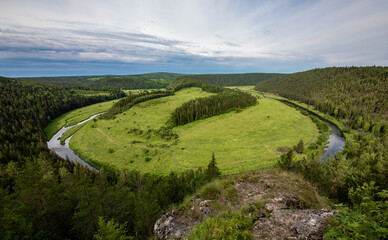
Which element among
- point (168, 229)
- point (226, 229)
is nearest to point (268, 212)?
point (226, 229)

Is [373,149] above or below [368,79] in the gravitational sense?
below

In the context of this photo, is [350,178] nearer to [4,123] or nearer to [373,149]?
[373,149]

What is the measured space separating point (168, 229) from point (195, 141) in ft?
236

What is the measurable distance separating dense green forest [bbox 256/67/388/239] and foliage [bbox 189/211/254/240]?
5005mm

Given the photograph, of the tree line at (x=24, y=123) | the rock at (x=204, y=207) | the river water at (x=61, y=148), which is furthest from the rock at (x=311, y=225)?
the river water at (x=61, y=148)

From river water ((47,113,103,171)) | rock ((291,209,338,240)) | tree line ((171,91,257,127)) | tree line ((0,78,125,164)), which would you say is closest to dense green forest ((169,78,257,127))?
tree line ((171,91,257,127))

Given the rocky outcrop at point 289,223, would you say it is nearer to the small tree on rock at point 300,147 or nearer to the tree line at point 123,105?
the small tree on rock at point 300,147

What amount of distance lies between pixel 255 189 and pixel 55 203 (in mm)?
28051

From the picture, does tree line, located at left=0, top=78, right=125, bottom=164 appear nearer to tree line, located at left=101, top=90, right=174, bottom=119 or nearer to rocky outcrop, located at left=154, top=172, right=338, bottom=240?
tree line, located at left=101, top=90, right=174, bottom=119

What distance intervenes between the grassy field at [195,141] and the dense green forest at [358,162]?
17.9m

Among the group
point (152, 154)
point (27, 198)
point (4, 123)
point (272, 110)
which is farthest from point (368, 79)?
point (4, 123)

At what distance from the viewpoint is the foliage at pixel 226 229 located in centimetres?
1066

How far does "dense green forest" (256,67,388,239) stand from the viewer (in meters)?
7.37

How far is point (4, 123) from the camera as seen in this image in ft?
304
